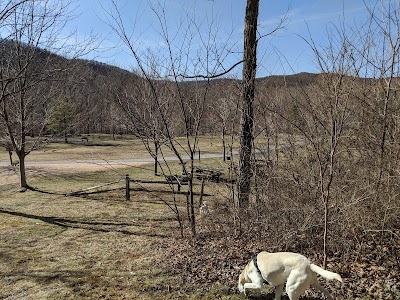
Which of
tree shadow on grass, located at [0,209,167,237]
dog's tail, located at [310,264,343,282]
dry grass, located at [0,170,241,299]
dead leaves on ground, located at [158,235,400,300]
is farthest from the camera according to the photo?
tree shadow on grass, located at [0,209,167,237]

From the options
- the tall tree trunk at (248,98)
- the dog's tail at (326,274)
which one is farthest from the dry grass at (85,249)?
the tall tree trunk at (248,98)

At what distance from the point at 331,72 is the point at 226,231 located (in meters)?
3.60

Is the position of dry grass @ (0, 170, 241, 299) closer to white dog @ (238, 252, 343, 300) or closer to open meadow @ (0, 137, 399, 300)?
open meadow @ (0, 137, 399, 300)

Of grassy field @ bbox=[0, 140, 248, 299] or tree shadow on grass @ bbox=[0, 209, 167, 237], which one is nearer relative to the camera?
grassy field @ bbox=[0, 140, 248, 299]

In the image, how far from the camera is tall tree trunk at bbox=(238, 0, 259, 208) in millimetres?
6297

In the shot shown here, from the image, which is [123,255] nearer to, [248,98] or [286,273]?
[286,273]

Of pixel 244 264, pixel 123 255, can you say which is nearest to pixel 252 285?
pixel 244 264

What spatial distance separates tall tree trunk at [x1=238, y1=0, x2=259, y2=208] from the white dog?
229cm

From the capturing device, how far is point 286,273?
3.53m

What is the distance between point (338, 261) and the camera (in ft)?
15.4

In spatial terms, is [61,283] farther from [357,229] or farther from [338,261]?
[357,229]

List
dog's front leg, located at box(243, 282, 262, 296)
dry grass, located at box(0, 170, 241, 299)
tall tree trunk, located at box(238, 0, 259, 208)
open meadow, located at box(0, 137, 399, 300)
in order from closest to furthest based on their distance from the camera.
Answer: dog's front leg, located at box(243, 282, 262, 296) → open meadow, located at box(0, 137, 399, 300) → dry grass, located at box(0, 170, 241, 299) → tall tree trunk, located at box(238, 0, 259, 208)

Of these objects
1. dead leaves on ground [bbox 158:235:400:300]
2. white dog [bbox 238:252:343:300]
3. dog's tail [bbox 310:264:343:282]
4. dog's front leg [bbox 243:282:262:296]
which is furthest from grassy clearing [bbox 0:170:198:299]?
dog's tail [bbox 310:264:343:282]

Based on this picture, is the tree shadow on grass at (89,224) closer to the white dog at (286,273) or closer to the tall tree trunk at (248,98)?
the tall tree trunk at (248,98)
